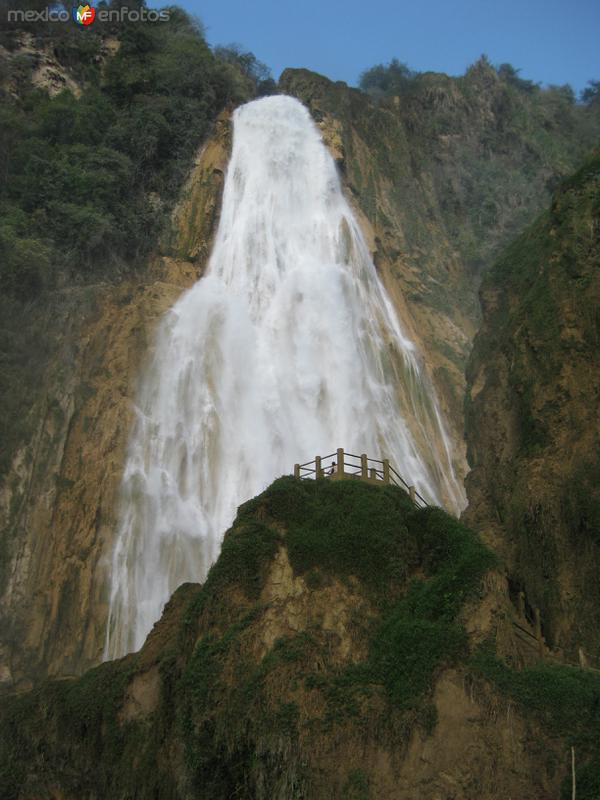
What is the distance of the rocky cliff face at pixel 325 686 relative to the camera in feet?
47.3

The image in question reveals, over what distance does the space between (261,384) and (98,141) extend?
15.0m

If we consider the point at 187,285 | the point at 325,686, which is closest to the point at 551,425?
the point at 325,686

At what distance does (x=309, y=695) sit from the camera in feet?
50.0

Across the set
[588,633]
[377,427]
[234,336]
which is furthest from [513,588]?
[234,336]

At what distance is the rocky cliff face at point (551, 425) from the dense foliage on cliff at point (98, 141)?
53.9 feet

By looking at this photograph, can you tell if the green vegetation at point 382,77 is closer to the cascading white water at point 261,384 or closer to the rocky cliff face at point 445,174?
the rocky cliff face at point 445,174

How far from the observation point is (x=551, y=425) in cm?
2064

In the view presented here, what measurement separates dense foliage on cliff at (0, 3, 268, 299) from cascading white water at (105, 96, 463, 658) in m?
3.14

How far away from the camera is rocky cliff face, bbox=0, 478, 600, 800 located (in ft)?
47.3

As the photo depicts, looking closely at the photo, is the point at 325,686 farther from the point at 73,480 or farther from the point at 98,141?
the point at 98,141

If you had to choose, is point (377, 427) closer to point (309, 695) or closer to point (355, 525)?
point (355, 525)

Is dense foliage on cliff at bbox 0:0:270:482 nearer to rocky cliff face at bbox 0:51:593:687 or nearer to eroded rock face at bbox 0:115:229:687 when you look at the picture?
rocky cliff face at bbox 0:51:593:687

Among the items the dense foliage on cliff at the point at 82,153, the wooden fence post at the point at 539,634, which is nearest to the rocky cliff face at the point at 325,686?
the wooden fence post at the point at 539,634

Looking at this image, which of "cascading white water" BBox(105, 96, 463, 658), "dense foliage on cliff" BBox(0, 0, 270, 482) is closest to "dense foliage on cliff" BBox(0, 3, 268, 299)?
"dense foliage on cliff" BBox(0, 0, 270, 482)
